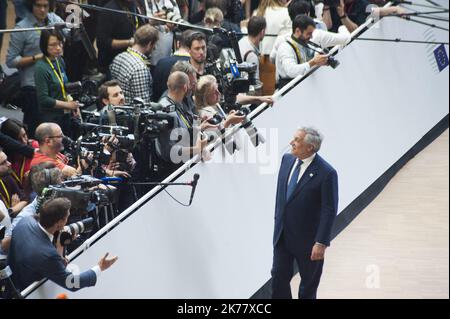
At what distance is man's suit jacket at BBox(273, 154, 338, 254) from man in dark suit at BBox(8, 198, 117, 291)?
7.15 feet

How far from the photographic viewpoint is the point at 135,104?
325 inches

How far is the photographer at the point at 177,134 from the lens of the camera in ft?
27.7

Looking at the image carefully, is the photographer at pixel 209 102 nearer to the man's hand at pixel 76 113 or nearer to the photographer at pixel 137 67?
the photographer at pixel 137 67

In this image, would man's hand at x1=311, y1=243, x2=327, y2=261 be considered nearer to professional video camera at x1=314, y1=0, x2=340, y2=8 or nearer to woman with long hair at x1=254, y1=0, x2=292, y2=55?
woman with long hair at x1=254, y1=0, x2=292, y2=55

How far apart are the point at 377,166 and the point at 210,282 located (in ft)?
10.6

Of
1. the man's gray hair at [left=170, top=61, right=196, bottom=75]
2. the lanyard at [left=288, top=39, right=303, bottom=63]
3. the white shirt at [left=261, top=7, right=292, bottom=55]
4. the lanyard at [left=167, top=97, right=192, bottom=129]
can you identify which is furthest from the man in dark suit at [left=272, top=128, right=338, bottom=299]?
the white shirt at [left=261, top=7, right=292, bottom=55]

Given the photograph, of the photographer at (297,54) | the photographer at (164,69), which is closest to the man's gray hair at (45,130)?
the photographer at (164,69)

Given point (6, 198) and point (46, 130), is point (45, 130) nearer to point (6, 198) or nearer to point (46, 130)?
point (46, 130)

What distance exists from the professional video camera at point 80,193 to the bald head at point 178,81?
129 centimetres

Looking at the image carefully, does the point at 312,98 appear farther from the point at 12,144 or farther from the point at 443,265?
the point at 12,144

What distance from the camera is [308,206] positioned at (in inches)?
342

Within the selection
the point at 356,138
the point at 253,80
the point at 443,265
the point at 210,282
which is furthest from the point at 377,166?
the point at 210,282

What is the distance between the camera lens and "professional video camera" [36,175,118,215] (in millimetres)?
7117

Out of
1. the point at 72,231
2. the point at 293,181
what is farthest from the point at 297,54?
the point at 72,231
